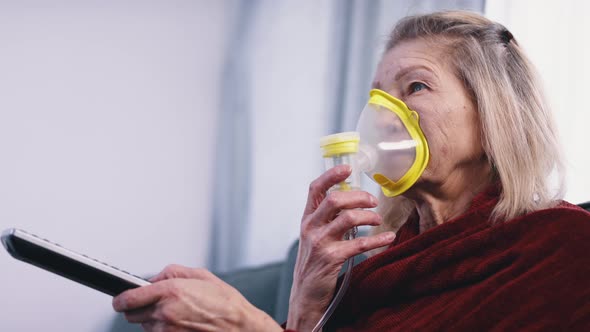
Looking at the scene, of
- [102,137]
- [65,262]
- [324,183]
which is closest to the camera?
[65,262]

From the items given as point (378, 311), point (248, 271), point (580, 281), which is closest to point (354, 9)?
point (248, 271)

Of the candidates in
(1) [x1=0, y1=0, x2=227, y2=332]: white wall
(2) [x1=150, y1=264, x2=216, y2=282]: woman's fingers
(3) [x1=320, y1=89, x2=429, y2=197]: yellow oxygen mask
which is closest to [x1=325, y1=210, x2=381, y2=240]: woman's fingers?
(3) [x1=320, y1=89, x2=429, y2=197]: yellow oxygen mask

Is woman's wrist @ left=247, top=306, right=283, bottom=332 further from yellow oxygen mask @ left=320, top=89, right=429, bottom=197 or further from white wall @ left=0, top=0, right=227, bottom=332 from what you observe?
white wall @ left=0, top=0, right=227, bottom=332

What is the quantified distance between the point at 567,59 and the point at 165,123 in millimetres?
1312

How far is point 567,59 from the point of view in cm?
181

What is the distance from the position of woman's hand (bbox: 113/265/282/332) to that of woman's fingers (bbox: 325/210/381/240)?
0.19 metres

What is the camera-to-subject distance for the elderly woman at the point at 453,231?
97 centimetres

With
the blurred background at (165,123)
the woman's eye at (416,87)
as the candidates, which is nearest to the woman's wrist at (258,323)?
the woman's eye at (416,87)

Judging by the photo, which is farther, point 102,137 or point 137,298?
point 102,137

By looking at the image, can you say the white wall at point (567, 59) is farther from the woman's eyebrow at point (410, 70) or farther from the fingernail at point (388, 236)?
the fingernail at point (388, 236)

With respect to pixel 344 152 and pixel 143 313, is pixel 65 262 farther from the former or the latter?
pixel 344 152

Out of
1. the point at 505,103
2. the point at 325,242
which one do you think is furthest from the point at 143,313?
the point at 505,103

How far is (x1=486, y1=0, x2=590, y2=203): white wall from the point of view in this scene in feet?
5.78

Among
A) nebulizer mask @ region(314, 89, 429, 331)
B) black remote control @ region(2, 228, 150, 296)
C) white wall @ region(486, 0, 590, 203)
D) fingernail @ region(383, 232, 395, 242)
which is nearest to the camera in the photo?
black remote control @ region(2, 228, 150, 296)
